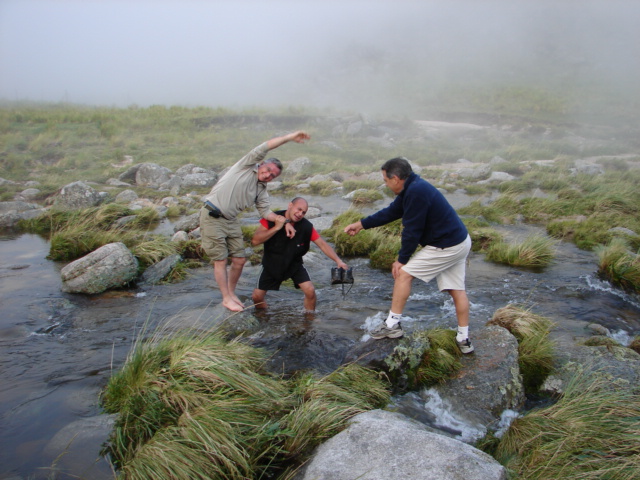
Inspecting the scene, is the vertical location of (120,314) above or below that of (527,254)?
below

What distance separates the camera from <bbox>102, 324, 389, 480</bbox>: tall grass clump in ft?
10.3

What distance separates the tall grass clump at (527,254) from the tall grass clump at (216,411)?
19.3 ft

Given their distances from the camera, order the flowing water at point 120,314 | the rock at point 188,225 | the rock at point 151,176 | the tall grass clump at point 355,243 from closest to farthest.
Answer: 1. the flowing water at point 120,314
2. the tall grass clump at point 355,243
3. the rock at point 188,225
4. the rock at point 151,176

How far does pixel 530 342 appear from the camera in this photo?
17.2 ft

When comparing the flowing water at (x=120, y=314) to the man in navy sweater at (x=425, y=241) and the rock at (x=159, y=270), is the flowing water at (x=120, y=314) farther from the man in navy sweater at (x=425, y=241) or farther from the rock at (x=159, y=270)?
the man in navy sweater at (x=425, y=241)

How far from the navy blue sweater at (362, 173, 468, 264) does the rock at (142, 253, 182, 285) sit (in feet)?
17.4

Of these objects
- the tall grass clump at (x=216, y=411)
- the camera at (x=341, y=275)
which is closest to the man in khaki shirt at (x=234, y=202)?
the camera at (x=341, y=275)

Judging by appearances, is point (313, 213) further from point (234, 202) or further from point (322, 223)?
point (234, 202)

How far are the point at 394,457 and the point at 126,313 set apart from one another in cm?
531

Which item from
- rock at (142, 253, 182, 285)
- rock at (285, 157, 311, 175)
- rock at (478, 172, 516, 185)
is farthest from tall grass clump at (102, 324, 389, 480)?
rock at (285, 157, 311, 175)

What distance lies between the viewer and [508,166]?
21812mm

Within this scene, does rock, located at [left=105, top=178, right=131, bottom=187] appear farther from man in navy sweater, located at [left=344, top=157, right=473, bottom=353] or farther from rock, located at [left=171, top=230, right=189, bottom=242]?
man in navy sweater, located at [left=344, top=157, right=473, bottom=353]

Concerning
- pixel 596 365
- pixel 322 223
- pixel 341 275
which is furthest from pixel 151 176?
pixel 596 365

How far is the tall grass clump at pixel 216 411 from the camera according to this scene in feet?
10.3
